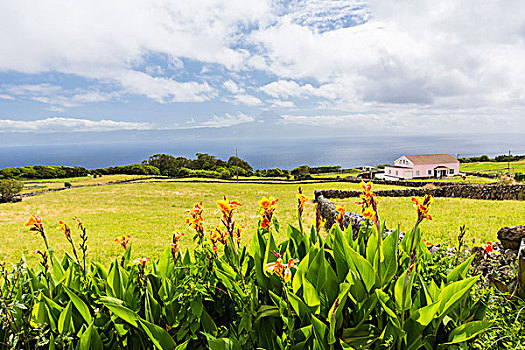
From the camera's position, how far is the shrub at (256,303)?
180 cm

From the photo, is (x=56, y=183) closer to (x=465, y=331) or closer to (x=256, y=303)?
(x=256, y=303)

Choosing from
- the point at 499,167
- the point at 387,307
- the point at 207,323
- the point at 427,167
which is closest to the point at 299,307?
the point at 387,307

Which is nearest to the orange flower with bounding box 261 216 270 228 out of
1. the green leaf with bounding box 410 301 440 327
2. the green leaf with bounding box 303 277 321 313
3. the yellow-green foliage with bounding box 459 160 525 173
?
the green leaf with bounding box 303 277 321 313

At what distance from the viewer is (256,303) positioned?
1967mm

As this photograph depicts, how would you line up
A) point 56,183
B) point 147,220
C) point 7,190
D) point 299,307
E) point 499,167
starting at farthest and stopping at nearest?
point 499,167, point 56,183, point 7,190, point 147,220, point 299,307

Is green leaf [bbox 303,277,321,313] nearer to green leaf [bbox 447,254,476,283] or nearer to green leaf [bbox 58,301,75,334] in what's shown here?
green leaf [bbox 447,254,476,283]

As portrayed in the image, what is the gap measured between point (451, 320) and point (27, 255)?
10206mm

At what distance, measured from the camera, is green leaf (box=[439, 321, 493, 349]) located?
72.2 inches

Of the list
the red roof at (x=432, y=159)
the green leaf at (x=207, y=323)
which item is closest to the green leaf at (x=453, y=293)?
the green leaf at (x=207, y=323)

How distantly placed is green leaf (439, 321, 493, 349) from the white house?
54.8 m

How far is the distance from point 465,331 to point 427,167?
57.7m

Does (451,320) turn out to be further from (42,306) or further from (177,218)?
(177,218)

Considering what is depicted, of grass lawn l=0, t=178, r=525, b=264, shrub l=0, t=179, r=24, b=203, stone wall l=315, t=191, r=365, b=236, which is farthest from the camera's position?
shrub l=0, t=179, r=24, b=203

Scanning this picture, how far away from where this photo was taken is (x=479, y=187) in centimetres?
1698
